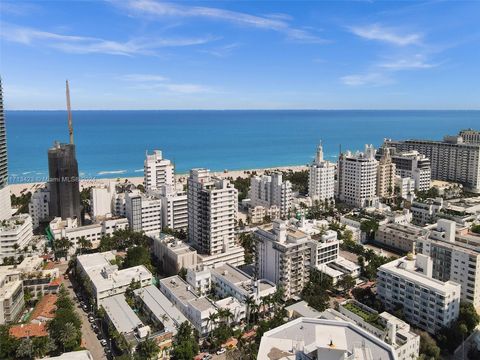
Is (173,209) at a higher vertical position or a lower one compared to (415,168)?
lower

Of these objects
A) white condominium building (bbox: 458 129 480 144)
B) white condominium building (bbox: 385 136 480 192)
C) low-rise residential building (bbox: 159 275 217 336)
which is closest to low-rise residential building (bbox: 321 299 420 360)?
low-rise residential building (bbox: 159 275 217 336)

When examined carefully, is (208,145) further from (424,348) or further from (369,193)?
(424,348)

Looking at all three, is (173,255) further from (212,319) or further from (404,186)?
(404,186)

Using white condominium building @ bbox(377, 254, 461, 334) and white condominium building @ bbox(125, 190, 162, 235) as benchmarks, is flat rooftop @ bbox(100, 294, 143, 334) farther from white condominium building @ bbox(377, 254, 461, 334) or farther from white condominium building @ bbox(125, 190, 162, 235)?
white condominium building @ bbox(377, 254, 461, 334)

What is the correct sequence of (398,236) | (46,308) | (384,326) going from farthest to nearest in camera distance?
(398,236) → (46,308) → (384,326)

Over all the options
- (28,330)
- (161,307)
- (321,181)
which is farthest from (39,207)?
(321,181)

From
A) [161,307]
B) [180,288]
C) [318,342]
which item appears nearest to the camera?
[318,342]

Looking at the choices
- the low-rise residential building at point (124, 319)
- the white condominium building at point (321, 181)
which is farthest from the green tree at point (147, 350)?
the white condominium building at point (321, 181)

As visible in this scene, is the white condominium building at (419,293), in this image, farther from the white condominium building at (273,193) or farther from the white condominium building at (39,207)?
the white condominium building at (39,207)
